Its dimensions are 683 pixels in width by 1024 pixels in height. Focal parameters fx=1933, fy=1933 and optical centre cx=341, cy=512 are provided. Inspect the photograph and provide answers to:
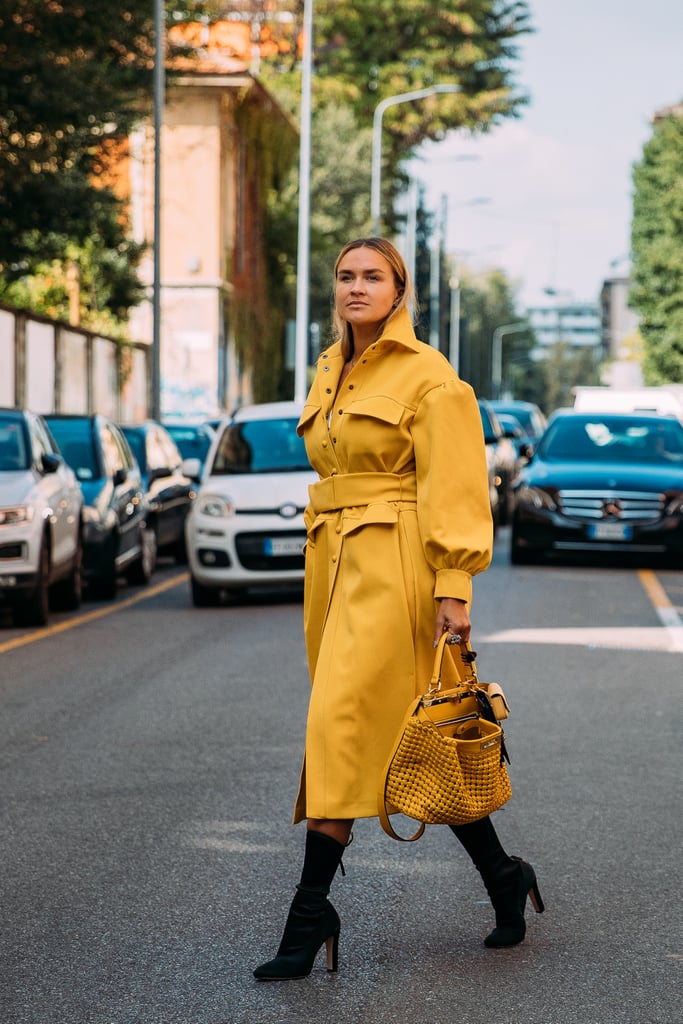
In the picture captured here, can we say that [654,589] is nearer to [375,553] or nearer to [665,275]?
[375,553]

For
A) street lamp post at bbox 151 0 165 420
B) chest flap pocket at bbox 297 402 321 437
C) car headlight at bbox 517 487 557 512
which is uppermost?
street lamp post at bbox 151 0 165 420

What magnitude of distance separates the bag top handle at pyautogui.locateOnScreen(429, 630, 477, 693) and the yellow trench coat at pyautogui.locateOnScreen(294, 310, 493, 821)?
62 mm

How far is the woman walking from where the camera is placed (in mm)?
4781

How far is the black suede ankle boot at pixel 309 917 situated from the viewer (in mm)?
4785

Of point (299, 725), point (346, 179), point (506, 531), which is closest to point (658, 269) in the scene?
point (346, 179)

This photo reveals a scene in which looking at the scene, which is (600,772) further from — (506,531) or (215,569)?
(506,531)

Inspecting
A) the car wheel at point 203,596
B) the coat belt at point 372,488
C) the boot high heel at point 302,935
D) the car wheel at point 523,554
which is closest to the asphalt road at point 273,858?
the boot high heel at point 302,935

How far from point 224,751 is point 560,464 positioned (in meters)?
11.9

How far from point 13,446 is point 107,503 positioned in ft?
6.27

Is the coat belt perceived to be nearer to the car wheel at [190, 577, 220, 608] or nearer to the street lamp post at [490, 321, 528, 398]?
the car wheel at [190, 577, 220, 608]

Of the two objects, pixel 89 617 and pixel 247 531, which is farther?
pixel 247 531

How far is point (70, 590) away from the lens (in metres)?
15.3

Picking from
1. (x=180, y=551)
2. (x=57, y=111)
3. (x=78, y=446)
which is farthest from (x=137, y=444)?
(x=57, y=111)

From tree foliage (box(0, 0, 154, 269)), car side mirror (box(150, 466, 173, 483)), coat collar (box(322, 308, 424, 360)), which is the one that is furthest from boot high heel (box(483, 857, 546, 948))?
tree foliage (box(0, 0, 154, 269))
